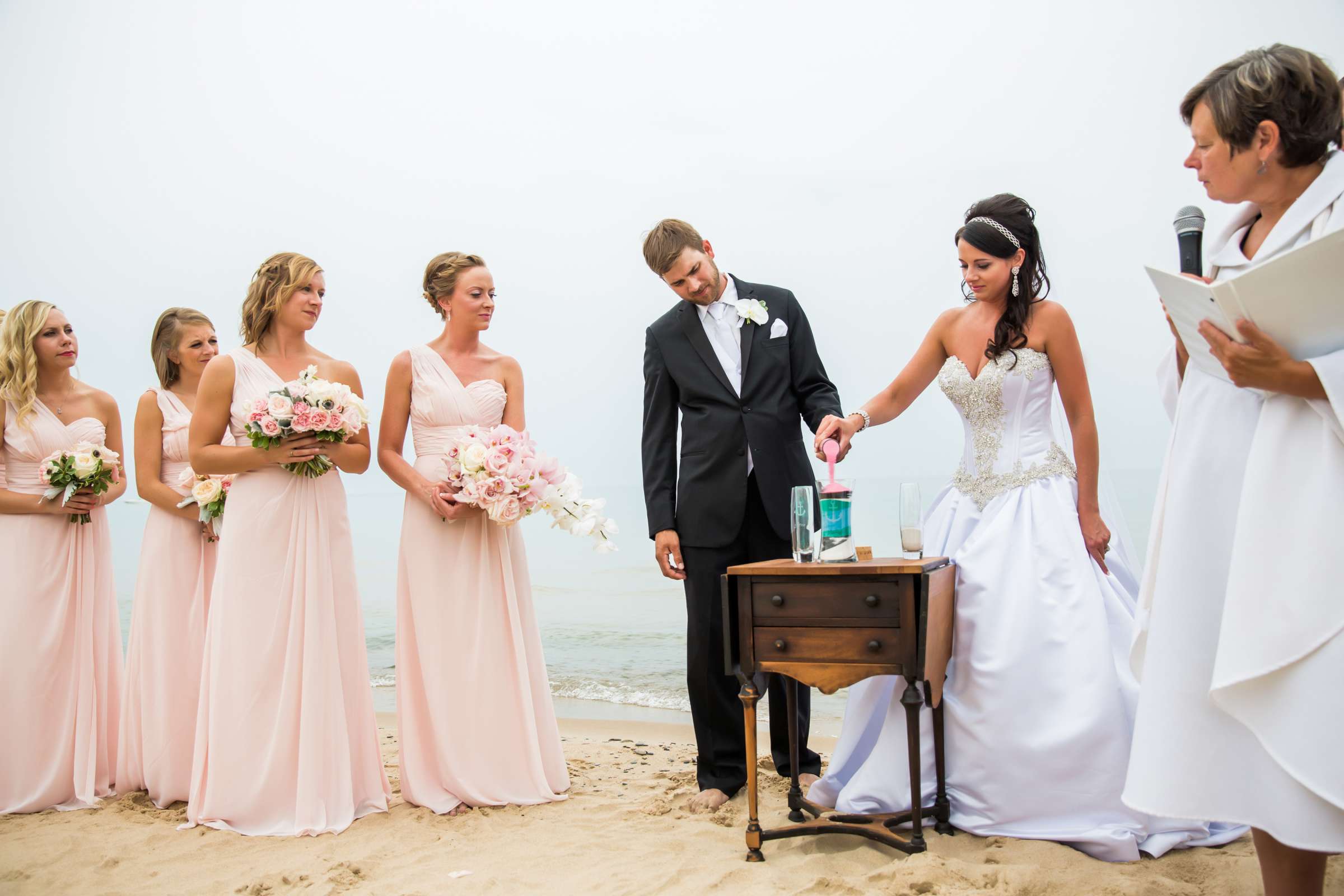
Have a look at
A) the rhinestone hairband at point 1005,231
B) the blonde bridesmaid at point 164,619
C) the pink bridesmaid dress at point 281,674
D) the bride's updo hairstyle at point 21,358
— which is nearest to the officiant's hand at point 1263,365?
the rhinestone hairband at point 1005,231

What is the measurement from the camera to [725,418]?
429 cm

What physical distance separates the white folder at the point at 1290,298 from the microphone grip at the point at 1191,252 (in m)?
0.17

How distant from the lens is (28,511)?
4.96m

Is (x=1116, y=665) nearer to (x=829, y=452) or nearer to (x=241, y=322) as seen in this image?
(x=829, y=452)

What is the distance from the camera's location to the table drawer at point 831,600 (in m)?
3.22

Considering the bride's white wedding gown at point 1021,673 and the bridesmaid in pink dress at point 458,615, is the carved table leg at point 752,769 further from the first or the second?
the bridesmaid in pink dress at point 458,615

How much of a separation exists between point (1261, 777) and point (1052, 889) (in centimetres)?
102

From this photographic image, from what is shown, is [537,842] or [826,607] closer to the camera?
[826,607]

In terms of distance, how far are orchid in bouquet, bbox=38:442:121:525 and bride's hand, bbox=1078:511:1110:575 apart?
Answer: 4489 mm

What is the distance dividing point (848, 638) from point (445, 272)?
2.58 metres

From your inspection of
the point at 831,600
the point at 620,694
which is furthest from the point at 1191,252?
the point at 620,694

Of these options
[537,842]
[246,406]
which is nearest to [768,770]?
[537,842]

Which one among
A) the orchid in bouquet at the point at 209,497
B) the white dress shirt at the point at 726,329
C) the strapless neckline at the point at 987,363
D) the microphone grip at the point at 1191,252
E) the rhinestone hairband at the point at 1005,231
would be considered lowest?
the orchid in bouquet at the point at 209,497

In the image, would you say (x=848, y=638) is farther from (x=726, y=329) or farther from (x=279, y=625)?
(x=279, y=625)
